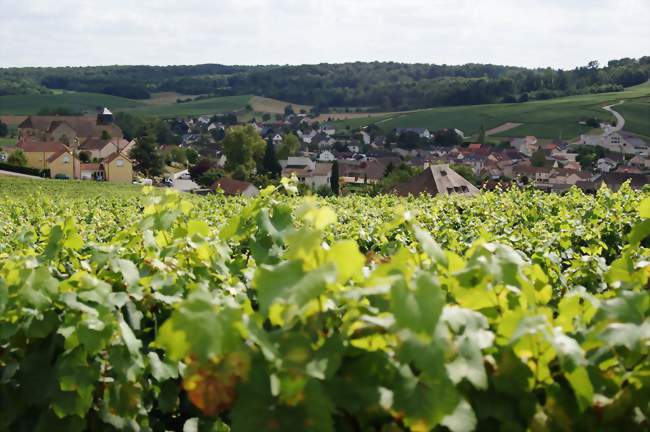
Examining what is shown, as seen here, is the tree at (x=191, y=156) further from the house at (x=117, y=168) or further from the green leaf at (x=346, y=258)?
the green leaf at (x=346, y=258)

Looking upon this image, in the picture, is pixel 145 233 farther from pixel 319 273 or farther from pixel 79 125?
pixel 79 125

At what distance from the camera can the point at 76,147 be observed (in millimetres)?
83812

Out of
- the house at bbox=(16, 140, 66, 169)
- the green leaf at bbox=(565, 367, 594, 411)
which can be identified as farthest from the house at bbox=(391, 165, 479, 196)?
the green leaf at bbox=(565, 367, 594, 411)

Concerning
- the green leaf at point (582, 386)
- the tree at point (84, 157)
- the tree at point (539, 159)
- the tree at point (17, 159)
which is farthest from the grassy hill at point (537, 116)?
the green leaf at point (582, 386)

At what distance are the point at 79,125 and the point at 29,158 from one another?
42.6 metres

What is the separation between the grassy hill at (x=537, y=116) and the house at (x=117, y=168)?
2927 inches

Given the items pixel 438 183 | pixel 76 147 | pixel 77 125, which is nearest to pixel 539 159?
pixel 438 183

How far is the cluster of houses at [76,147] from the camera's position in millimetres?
64062

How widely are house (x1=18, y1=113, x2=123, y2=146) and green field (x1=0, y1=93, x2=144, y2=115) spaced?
31.3 metres

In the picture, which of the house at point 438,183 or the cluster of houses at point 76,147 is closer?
the house at point 438,183

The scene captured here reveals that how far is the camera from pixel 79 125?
108312 millimetres

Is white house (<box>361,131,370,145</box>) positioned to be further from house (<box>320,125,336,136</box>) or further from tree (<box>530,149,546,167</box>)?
tree (<box>530,149,546,167</box>)

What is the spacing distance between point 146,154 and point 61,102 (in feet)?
320

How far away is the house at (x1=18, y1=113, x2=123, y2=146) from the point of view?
10338 centimetres
